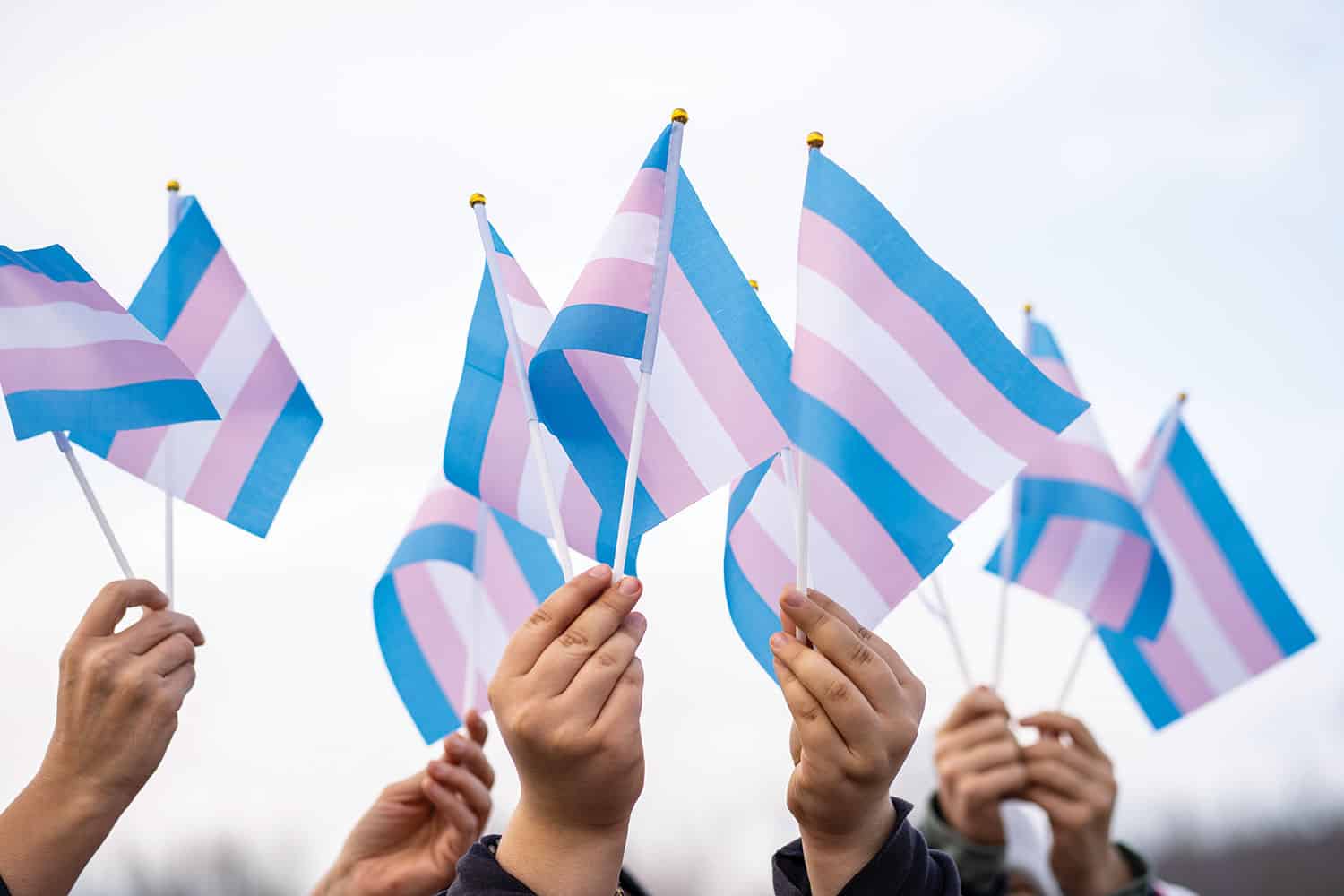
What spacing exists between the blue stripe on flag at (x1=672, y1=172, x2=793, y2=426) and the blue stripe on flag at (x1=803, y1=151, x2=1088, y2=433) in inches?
10.2

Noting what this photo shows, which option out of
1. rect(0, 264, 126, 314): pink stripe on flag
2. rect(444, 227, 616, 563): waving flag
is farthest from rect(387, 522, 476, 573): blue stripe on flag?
rect(0, 264, 126, 314): pink stripe on flag

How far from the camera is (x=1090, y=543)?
472cm

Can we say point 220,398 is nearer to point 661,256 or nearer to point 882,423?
point 661,256

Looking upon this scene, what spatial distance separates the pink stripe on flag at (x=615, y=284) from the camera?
→ 2.71m

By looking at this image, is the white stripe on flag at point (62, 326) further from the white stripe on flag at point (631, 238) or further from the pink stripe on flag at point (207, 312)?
the white stripe on flag at point (631, 238)

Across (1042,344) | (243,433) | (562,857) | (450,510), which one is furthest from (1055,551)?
(562,857)

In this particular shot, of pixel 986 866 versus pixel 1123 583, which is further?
pixel 1123 583

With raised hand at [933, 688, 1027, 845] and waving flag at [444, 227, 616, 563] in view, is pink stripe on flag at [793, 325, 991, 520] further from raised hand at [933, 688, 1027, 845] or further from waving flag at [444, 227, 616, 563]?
raised hand at [933, 688, 1027, 845]

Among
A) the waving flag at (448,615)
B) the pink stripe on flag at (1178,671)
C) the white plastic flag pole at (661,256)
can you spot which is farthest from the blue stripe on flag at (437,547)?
the pink stripe on flag at (1178,671)

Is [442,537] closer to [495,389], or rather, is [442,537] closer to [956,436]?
[495,389]

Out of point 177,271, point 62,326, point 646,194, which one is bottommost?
point 62,326

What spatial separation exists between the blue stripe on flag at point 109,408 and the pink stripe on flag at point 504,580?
1298 millimetres

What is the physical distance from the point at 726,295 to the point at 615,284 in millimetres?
288

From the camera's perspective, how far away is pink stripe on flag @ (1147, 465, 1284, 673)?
17.1ft
